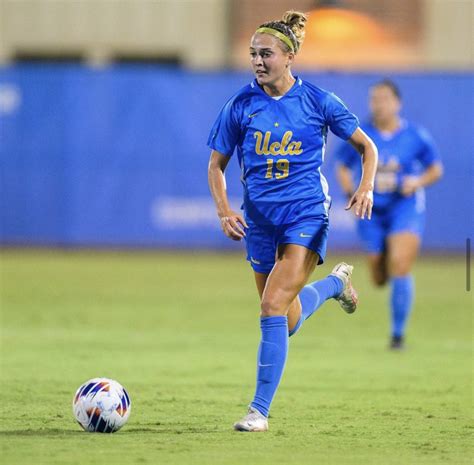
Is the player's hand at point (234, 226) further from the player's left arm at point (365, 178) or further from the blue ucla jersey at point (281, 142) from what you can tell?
the player's left arm at point (365, 178)

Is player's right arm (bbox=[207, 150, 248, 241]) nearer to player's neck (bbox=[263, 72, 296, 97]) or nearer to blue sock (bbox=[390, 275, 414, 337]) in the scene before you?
player's neck (bbox=[263, 72, 296, 97])

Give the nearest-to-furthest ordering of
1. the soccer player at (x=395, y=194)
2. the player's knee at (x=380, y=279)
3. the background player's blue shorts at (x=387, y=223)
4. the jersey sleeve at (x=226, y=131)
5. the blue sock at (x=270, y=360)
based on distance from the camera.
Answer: the blue sock at (x=270, y=360) → the jersey sleeve at (x=226, y=131) → the soccer player at (x=395, y=194) → the background player's blue shorts at (x=387, y=223) → the player's knee at (x=380, y=279)

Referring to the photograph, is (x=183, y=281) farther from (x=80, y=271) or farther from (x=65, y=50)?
(x=65, y=50)

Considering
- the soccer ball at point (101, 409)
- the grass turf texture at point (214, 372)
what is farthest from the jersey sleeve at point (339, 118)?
the soccer ball at point (101, 409)

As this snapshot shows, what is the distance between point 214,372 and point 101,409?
10.2ft

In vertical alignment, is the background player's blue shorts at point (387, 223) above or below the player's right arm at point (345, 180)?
below

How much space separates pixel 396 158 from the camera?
12.4 meters

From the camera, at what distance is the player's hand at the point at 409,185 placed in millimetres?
12232

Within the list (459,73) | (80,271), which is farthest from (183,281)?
(459,73)

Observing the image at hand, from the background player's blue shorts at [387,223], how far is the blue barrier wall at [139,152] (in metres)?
8.88

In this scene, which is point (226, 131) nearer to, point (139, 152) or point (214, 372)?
point (214, 372)

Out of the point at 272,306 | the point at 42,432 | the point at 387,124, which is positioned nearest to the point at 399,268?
the point at 387,124

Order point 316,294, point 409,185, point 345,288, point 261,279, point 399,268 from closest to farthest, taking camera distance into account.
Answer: point 261,279 < point 316,294 < point 345,288 < point 399,268 < point 409,185

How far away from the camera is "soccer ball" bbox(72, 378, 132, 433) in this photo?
705cm
